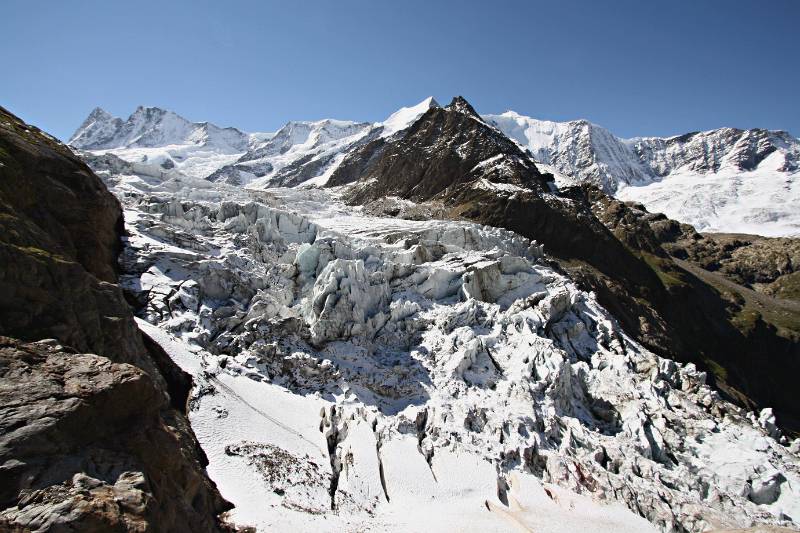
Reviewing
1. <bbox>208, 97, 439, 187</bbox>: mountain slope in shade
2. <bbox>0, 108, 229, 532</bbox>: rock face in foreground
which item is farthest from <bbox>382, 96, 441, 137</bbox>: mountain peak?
<bbox>0, 108, 229, 532</bbox>: rock face in foreground

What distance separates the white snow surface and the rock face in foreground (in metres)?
4.70

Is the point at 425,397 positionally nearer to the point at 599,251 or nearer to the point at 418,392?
the point at 418,392

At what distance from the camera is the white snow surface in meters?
19.1

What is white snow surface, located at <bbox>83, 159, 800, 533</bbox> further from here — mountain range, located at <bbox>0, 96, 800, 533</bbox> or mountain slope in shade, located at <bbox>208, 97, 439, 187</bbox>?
mountain slope in shade, located at <bbox>208, 97, 439, 187</bbox>

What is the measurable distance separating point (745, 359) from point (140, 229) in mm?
91689

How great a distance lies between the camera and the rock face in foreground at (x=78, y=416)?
8062mm

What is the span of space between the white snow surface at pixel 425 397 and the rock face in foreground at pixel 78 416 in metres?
4.70

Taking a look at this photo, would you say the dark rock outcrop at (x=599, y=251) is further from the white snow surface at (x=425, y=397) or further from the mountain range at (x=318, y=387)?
the white snow surface at (x=425, y=397)

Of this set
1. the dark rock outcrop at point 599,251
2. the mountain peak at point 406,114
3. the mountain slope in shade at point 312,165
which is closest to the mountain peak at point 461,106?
the dark rock outcrop at point 599,251

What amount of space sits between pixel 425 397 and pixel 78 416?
20598mm

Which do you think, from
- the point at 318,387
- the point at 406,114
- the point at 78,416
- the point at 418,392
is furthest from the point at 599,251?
the point at 406,114

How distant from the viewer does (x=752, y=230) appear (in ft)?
620

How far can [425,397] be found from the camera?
27.7 meters

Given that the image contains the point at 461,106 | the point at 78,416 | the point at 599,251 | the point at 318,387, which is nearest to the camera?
the point at 78,416
